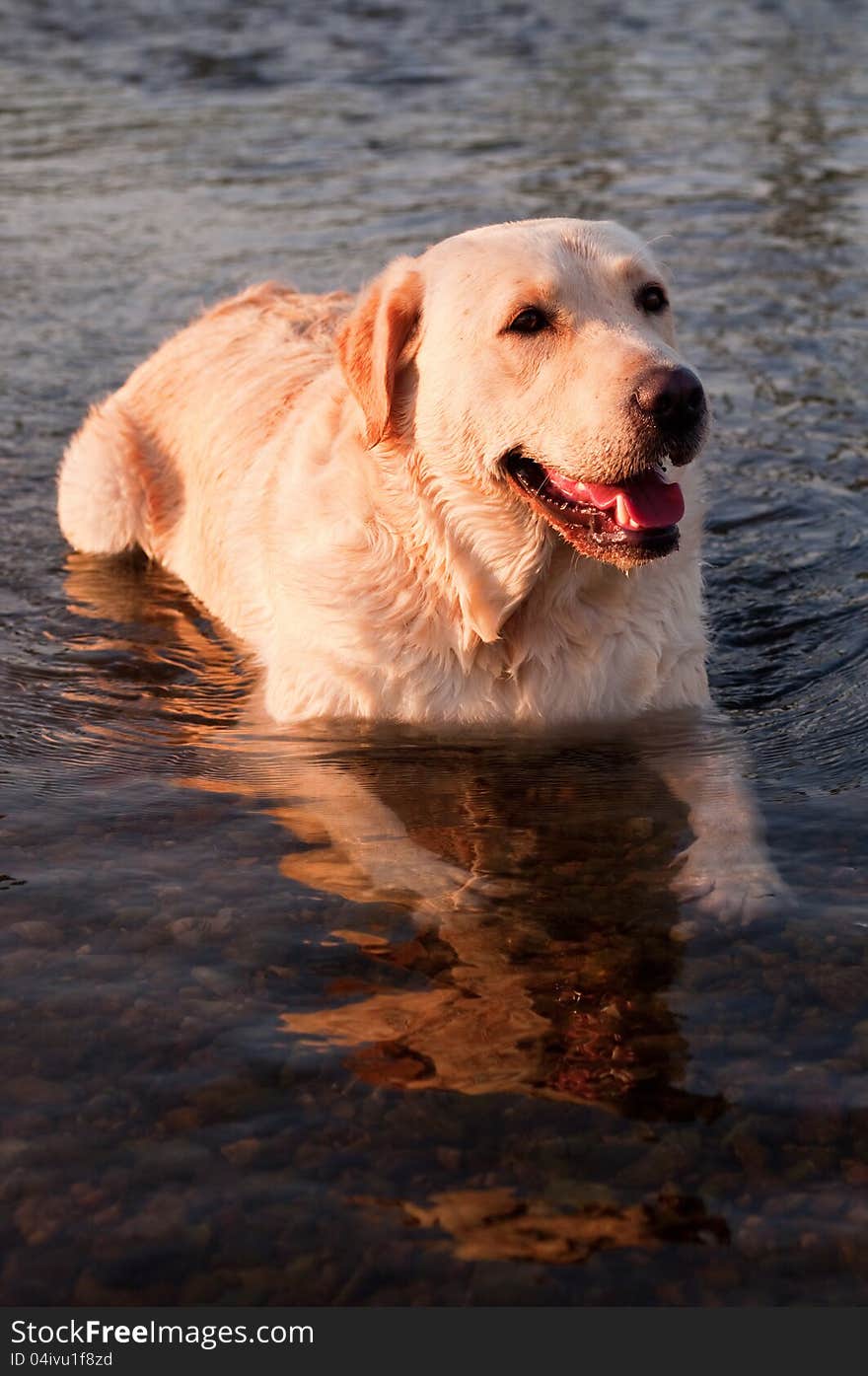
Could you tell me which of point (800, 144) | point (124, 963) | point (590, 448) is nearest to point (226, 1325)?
point (124, 963)

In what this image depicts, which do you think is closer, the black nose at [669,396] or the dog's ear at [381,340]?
the black nose at [669,396]

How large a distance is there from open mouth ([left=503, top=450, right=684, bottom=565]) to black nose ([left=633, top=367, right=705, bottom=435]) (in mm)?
203

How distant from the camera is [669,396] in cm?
429

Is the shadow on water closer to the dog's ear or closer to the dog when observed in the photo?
the dog

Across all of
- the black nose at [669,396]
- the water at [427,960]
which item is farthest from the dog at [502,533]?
the water at [427,960]

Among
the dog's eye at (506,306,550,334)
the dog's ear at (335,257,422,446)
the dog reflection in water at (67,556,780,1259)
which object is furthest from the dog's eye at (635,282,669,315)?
the dog reflection in water at (67,556,780,1259)

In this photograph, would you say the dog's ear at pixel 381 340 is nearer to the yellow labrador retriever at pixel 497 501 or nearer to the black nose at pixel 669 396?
the yellow labrador retriever at pixel 497 501

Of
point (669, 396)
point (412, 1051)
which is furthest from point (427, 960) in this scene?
point (669, 396)

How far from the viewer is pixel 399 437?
501 cm

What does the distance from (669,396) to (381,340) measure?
1.06 meters

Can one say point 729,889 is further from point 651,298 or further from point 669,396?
point 651,298

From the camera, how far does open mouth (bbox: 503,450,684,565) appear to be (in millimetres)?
4578

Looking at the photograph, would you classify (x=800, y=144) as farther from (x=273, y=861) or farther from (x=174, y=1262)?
(x=174, y=1262)

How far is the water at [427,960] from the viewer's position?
3012mm
